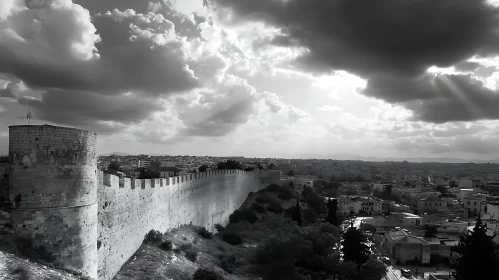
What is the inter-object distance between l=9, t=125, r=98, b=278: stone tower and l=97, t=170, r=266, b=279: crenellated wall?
206 cm

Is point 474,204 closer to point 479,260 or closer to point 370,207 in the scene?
point 370,207

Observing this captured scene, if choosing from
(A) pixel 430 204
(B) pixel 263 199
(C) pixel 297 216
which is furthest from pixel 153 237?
(A) pixel 430 204

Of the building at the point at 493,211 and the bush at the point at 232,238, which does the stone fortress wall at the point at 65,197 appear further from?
the building at the point at 493,211

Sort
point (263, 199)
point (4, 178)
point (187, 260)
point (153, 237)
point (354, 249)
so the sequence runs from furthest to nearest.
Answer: point (263, 199) → point (354, 249) → point (187, 260) → point (153, 237) → point (4, 178)

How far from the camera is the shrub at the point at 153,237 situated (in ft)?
48.8

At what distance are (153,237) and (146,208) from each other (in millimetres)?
1515

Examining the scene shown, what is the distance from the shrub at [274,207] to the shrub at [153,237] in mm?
23659

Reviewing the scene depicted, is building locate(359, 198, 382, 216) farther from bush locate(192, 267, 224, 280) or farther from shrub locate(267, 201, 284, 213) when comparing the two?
bush locate(192, 267, 224, 280)

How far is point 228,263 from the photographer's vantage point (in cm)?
1822

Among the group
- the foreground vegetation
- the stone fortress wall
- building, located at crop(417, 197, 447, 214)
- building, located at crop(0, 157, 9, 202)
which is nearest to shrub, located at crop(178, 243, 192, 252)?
the foreground vegetation

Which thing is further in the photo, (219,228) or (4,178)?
(219,228)

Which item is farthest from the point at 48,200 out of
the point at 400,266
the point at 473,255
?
the point at 400,266

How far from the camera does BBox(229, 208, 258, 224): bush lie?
3123 centimetres

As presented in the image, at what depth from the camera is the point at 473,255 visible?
15445 mm
